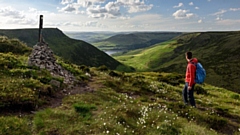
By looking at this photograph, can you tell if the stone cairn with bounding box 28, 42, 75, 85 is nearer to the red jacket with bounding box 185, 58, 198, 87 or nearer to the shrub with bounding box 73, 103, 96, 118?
the shrub with bounding box 73, 103, 96, 118

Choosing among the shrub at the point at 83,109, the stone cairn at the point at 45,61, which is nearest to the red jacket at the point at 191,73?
the shrub at the point at 83,109

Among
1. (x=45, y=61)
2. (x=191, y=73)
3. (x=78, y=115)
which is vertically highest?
(x=191, y=73)

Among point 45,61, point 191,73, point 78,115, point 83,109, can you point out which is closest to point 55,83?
point 45,61

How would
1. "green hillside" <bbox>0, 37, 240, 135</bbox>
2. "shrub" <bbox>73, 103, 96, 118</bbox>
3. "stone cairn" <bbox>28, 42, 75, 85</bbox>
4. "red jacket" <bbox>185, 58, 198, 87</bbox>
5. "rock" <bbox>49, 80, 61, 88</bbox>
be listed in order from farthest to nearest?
"stone cairn" <bbox>28, 42, 75, 85</bbox>, "rock" <bbox>49, 80, 61, 88</bbox>, "red jacket" <bbox>185, 58, 198, 87</bbox>, "shrub" <bbox>73, 103, 96, 118</bbox>, "green hillside" <bbox>0, 37, 240, 135</bbox>

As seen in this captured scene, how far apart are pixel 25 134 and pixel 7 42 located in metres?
24.5

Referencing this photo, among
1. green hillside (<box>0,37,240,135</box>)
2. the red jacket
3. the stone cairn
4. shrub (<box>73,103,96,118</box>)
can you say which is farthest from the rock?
the red jacket

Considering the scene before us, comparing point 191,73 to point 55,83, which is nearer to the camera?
point 191,73

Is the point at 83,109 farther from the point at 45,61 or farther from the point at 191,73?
the point at 45,61

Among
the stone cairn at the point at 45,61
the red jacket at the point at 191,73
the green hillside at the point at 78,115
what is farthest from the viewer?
the stone cairn at the point at 45,61

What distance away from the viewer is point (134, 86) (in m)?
23.4

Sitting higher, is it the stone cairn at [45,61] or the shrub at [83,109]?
the stone cairn at [45,61]

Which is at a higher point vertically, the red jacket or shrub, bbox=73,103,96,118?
the red jacket

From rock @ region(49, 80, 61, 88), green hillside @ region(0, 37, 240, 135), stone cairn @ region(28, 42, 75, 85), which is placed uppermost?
stone cairn @ region(28, 42, 75, 85)

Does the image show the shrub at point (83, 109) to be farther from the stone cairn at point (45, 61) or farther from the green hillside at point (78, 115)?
the stone cairn at point (45, 61)
